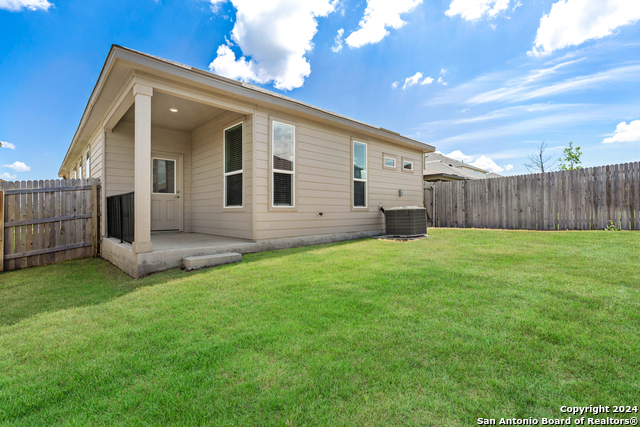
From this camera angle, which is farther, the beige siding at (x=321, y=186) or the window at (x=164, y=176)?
the window at (x=164, y=176)

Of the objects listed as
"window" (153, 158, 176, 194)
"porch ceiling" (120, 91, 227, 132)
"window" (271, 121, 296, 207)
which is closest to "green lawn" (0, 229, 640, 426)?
"window" (271, 121, 296, 207)

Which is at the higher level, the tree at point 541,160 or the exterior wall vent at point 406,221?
the tree at point 541,160

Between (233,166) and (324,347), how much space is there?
492cm

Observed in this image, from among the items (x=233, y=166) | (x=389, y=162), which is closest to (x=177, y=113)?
(x=233, y=166)

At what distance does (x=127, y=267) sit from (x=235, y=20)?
8.19 meters

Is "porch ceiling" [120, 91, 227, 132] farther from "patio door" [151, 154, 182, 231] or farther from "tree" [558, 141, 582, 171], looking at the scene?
"tree" [558, 141, 582, 171]

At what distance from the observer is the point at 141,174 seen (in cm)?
386

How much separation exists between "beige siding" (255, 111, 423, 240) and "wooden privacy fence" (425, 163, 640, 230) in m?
3.26

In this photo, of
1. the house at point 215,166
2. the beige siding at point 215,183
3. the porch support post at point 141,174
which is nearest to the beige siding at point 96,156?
the house at point 215,166

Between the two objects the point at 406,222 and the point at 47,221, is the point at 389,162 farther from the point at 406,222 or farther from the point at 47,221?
the point at 47,221

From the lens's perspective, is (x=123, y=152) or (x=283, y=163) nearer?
(x=283, y=163)

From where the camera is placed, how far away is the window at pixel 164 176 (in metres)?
6.80

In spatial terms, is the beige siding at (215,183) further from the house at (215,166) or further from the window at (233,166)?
the window at (233,166)

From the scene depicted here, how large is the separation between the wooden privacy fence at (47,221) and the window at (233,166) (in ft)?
9.67
